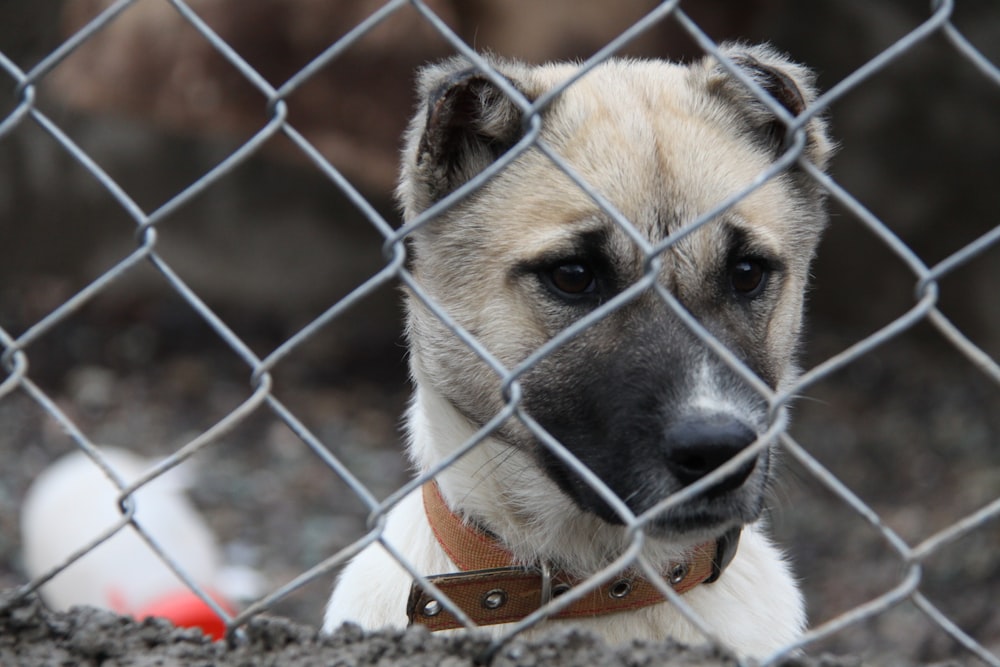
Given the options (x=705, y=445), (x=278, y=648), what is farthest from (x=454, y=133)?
(x=278, y=648)

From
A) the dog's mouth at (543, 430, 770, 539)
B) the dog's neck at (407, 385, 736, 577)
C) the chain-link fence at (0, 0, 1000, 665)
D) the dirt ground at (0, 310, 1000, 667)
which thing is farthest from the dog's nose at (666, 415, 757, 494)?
the dirt ground at (0, 310, 1000, 667)

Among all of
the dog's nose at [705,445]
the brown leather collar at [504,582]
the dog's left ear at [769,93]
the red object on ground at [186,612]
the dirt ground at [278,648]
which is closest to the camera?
the dirt ground at [278,648]

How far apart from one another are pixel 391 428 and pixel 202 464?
1214 mm

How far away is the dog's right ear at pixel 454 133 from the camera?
2.51 m

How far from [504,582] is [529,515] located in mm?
251

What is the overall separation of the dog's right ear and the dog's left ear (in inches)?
22.7

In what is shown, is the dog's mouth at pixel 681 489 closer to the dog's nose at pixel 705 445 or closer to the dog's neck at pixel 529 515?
the dog's nose at pixel 705 445

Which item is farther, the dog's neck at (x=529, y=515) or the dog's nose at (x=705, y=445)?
the dog's neck at (x=529, y=515)

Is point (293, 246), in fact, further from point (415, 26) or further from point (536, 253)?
point (536, 253)

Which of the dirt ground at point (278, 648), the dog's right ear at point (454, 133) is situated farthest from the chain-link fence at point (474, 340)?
the dog's right ear at point (454, 133)

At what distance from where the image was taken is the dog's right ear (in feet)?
8.22

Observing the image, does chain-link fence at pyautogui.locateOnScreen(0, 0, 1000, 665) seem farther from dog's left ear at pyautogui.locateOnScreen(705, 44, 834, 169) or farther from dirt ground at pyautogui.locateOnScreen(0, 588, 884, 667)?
dog's left ear at pyautogui.locateOnScreen(705, 44, 834, 169)

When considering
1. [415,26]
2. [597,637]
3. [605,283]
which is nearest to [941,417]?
[415,26]

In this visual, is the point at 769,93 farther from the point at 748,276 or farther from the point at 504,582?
the point at 504,582
